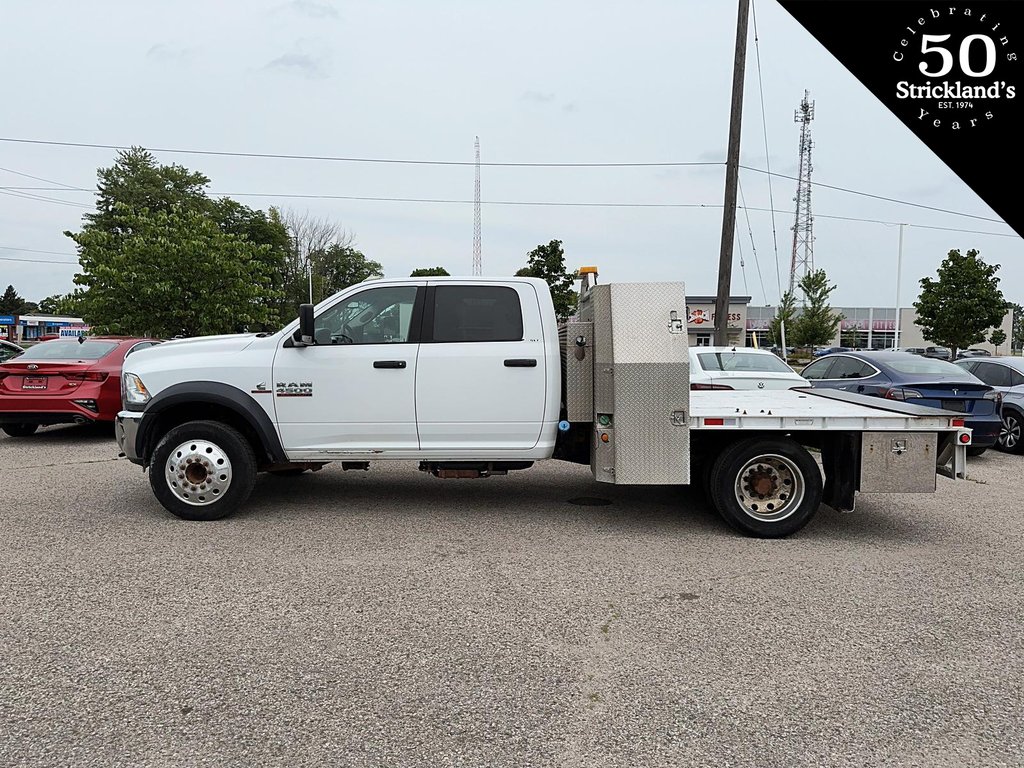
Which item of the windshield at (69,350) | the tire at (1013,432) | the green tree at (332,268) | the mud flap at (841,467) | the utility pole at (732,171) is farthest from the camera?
the green tree at (332,268)

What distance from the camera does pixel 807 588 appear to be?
486 cm

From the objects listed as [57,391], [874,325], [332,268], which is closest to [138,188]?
[332,268]

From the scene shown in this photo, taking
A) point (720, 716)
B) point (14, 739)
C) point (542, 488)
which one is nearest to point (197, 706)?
point (14, 739)

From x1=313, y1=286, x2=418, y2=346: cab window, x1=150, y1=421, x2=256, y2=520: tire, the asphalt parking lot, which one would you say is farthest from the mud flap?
x1=150, y1=421, x2=256, y2=520: tire

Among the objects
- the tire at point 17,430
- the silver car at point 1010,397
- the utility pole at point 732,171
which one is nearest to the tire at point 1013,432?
the silver car at point 1010,397

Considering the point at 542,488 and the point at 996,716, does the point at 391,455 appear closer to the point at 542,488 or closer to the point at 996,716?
the point at 542,488

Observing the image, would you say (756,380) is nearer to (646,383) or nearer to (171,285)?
(646,383)

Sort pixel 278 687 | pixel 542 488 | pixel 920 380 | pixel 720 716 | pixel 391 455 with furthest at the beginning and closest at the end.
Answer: pixel 920 380
pixel 542 488
pixel 391 455
pixel 278 687
pixel 720 716

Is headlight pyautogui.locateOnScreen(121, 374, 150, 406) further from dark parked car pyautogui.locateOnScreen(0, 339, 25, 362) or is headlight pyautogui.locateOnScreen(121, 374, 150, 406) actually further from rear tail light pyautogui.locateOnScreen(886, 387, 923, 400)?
dark parked car pyautogui.locateOnScreen(0, 339, 25, 362)

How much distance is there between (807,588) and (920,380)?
18.9 feet

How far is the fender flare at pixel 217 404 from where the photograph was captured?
626cm

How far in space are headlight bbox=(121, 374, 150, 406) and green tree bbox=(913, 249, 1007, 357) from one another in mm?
31936

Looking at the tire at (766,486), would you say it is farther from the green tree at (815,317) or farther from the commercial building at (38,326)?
the commercial building at (38,326)

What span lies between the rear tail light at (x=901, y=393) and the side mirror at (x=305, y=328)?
720 centimetres
